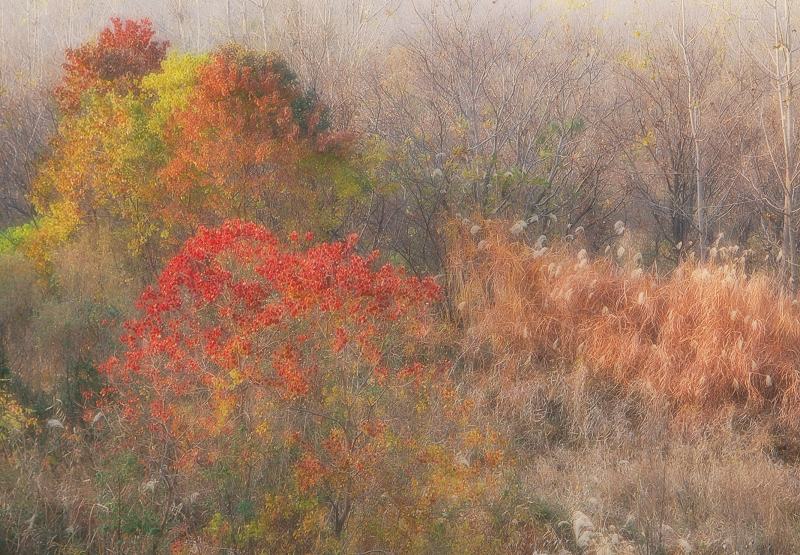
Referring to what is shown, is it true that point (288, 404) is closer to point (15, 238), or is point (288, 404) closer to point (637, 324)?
point (637, 324)

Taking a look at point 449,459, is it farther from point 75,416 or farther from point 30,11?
point 30,11

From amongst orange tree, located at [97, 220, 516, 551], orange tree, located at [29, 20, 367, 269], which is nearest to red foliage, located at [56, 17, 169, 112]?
orange tree, located at [29, 20, 367, 269]

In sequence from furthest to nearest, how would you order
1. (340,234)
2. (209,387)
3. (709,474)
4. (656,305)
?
(340,234)
(656,305)
(709,474)
(209,387)

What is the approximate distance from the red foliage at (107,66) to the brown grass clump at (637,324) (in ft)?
17.2

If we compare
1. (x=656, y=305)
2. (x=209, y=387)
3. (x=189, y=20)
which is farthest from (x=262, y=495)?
(x=189, y=20)

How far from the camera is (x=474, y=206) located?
11.8 m

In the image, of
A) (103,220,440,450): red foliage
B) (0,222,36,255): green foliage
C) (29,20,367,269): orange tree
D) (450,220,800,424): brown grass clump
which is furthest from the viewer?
(0,222,36,255): green foliage

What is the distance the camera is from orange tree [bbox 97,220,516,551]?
5.32 m

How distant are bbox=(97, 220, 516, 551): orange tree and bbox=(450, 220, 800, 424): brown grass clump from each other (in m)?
3.67

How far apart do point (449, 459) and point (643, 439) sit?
3.48 meters

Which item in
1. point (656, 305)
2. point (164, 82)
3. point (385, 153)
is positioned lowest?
point (656, 305)

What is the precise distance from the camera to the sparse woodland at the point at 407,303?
18.2 ft

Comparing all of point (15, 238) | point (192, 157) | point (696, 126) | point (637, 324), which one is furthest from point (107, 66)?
point (696, 126)

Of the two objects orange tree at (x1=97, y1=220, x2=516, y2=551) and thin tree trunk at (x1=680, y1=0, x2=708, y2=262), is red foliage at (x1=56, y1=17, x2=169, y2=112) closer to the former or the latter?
orange tree at (x1=97, y1=220, x2=516, y2=551)
